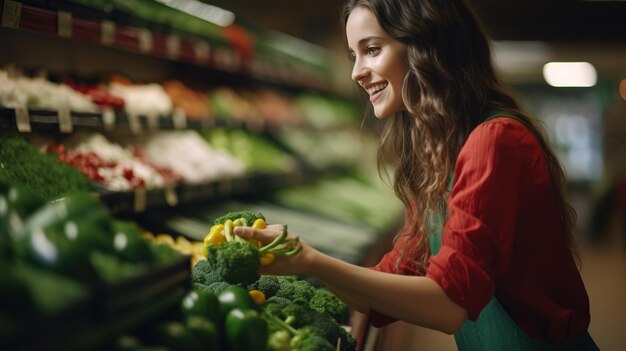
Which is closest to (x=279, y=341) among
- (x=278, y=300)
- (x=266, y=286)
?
(x=278, y=300)

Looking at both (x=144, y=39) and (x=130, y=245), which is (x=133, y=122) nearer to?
(x=144, y=39)

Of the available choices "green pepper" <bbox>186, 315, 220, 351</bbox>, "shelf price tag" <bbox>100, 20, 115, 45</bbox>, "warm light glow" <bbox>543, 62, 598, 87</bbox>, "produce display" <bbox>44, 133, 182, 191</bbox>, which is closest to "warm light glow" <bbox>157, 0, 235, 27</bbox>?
"shelf price tag" <bbox>100, 20, 115, 45</bbox>

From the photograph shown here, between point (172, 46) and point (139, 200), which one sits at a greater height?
point (172, 46)

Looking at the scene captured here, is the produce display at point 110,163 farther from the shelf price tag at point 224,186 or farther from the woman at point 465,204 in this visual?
the woman at point 465,204

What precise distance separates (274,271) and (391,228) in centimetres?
461

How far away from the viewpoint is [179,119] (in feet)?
13.4

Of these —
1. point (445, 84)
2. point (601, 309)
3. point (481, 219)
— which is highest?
point (445, 84)

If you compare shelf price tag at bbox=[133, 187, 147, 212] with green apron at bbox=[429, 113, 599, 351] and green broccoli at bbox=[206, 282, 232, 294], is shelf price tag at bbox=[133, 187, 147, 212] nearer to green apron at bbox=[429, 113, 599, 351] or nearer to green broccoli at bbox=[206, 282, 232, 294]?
green broccoli at bbox=[206, 282, 232, 294]

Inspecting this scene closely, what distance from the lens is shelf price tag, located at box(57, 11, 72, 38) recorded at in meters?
2.78

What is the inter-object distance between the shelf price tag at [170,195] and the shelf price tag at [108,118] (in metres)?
0.40

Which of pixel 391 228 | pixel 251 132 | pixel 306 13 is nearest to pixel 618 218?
pixel 306 13

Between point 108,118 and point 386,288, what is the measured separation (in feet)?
6.74

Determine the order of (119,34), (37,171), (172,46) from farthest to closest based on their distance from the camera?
1. (172,46)
2. (119,34)
3. (37,171)

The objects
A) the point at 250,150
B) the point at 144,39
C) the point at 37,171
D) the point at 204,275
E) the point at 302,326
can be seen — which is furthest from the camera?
the point at 250,150
